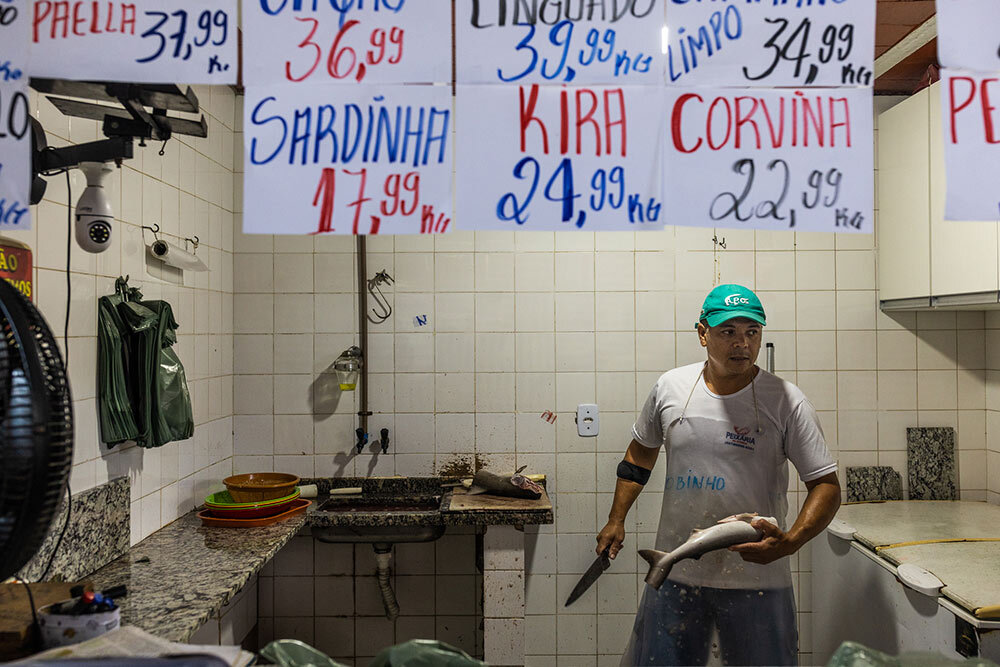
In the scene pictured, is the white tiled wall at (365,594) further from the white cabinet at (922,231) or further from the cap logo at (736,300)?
the white cabinet at (922,231)

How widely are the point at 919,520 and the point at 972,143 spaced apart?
223 centimetres

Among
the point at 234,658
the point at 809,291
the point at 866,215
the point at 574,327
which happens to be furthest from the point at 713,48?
the point at 809,291

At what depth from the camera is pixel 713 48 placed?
1.19 m

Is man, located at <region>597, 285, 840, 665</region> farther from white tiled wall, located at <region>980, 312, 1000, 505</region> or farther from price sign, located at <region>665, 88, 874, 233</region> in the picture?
white tiled wall, located at <region>980, 312, 1000, 505</region>

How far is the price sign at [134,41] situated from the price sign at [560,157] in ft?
1.32

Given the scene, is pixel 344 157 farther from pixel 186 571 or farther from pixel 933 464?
pixel 933 464

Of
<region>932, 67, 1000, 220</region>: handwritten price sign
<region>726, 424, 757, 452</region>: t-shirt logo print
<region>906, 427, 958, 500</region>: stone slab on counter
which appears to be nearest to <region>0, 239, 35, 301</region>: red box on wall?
<region>932, 67, 1000, 220</region>: handwritten price sign

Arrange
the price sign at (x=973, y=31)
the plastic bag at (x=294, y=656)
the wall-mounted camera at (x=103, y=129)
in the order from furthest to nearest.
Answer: the wall-mounted camera at (x=103, y=129)
the price sign at (x=973, y=31)
the plastic bag at (x=294, y=656)

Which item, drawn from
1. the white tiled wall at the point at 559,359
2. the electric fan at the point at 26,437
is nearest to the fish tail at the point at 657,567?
the white tiled wall at the point at 559,359

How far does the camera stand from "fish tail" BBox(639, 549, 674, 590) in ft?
7.07

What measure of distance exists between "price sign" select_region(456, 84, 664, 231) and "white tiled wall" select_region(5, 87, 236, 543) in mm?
1389

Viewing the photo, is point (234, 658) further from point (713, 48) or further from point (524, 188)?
point (713, 48)

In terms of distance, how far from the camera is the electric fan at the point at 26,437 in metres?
0.92

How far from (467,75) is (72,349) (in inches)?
62.1
